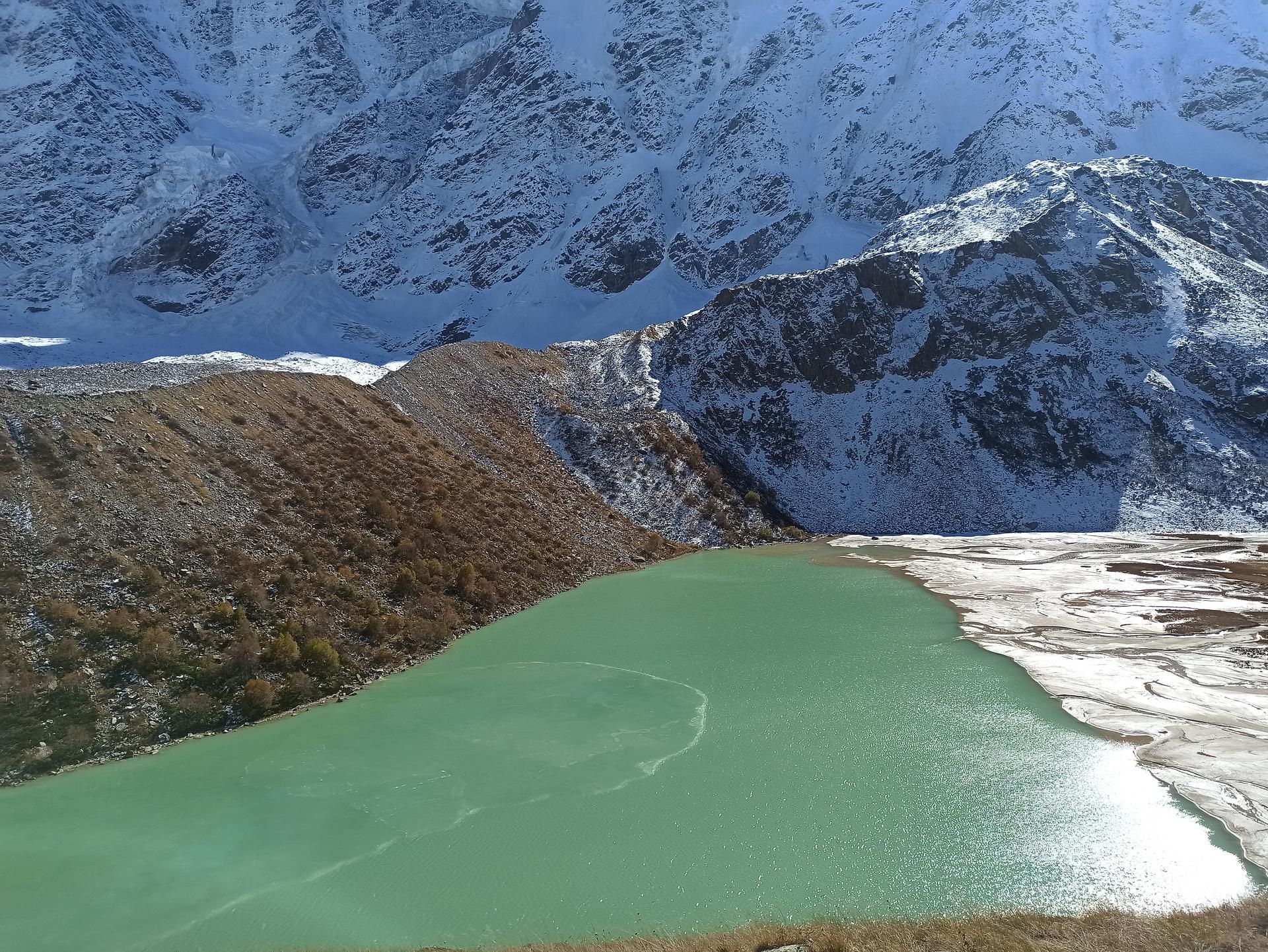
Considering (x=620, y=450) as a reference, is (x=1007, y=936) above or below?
below

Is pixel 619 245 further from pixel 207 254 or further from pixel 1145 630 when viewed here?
pixel 1145 630

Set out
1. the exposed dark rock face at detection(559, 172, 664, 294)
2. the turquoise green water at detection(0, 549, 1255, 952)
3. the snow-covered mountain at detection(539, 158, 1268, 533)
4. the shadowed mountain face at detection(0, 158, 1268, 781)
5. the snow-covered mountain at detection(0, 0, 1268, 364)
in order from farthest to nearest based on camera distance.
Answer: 1. the exposed dark rock face at detection(559, 172, 664, 294)
2. the snow-covered mountain at detection(0, 0, 1268, 364)
3. the snow-covered mountain at detection(539, 158, 1268, 533)
4. the shadowed mountain face at detection(0, 158, 1268, 781)
5. the turquoise green water at detection(0, 549, 1255, 952)

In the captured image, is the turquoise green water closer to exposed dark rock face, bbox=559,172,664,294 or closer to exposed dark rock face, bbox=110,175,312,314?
exposed dark rock face, bbox=559,172,664,294

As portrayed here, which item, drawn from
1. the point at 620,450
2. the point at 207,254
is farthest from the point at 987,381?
the point at 207,254

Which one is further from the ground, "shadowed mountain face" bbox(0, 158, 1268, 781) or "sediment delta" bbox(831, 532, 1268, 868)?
"shadowed mountain face" bbox(0, 158, 1268, 781)

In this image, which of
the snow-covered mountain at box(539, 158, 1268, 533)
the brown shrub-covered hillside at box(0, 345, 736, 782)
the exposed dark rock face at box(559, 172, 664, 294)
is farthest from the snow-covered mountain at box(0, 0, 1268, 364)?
the brown shrub-covered hillside at box(0, 345, 736, 782)

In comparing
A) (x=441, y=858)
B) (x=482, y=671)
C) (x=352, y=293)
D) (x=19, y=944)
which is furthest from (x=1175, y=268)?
(x=352, y=293)
